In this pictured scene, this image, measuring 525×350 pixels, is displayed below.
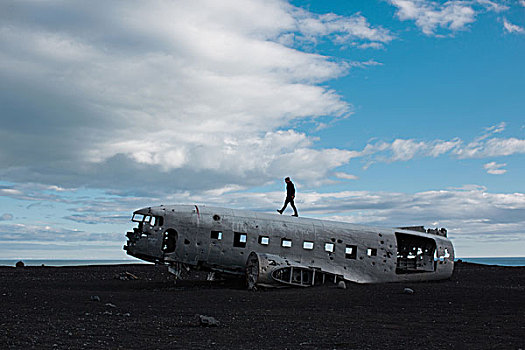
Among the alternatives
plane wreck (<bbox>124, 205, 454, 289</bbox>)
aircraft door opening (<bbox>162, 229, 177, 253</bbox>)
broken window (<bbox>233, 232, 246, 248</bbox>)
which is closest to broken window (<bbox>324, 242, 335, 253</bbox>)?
plane wreck (<bbox>124, 205, 454, 289</bbox>)

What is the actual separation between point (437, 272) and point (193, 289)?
15.0m

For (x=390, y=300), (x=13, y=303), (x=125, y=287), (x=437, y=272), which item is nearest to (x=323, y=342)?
(x=390, y=300)

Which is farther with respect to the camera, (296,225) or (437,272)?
(437,272)

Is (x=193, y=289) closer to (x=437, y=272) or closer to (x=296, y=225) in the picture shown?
(x=296, y=225)

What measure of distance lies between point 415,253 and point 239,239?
1344 centimetres

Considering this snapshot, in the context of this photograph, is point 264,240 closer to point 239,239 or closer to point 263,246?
point 263,246

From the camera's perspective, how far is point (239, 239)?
27.5m

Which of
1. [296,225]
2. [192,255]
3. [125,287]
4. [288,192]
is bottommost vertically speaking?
[125,287]

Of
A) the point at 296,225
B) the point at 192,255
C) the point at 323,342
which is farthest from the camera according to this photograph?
the point at 296,225

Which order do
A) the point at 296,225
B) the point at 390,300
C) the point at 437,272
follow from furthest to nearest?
the point at 437,272
the point at 296,225
the point at 390,300

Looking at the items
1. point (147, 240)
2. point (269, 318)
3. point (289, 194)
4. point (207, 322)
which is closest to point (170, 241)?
point (147, 240)

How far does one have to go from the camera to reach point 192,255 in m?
26.9

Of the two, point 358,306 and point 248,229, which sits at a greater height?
point 248,229

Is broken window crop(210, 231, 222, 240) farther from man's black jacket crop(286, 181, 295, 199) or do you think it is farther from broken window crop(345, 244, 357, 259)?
broken window crop(345, 244, 357, 259)
